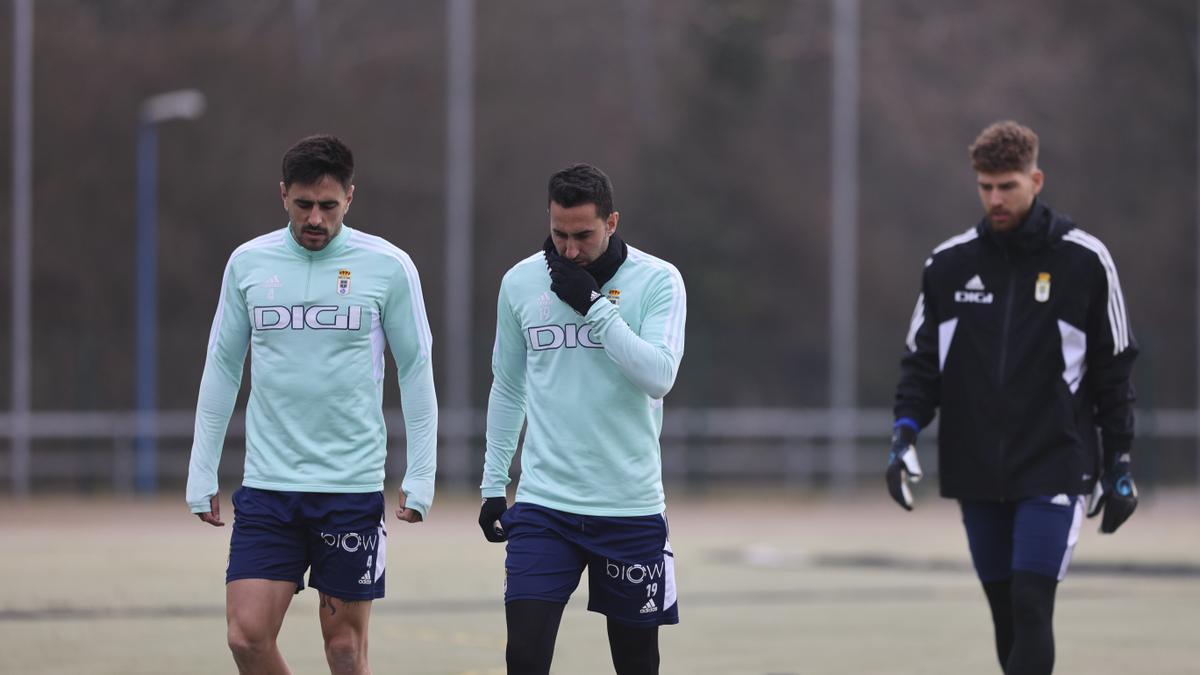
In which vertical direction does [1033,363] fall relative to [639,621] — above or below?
above

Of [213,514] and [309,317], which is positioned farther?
[213,514]

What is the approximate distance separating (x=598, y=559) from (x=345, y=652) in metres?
0.89

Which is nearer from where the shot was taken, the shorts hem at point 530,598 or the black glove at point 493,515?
the shorts hem at point 530,598

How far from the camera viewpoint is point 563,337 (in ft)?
20.9

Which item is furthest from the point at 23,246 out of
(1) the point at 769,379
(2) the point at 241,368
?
(2) the point at 241,368

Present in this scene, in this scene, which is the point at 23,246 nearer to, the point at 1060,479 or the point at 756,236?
the point at 756,236

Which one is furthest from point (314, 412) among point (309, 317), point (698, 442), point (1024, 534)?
point (698, 442)

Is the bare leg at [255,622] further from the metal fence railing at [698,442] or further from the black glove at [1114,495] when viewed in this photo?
the metal fence railing at [698,442]

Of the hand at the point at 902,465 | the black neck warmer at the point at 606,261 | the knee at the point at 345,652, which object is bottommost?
the knee at the point at 345,652

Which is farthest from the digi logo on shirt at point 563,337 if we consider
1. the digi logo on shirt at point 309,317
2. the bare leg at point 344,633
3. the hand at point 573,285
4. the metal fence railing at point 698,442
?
the metal fence railing at point 698,442

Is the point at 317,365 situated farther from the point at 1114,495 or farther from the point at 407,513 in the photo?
the point at 1114,495

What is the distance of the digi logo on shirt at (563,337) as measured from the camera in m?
6.33

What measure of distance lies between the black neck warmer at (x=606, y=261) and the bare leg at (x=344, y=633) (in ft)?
4.21

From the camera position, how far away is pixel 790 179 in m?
31.5
